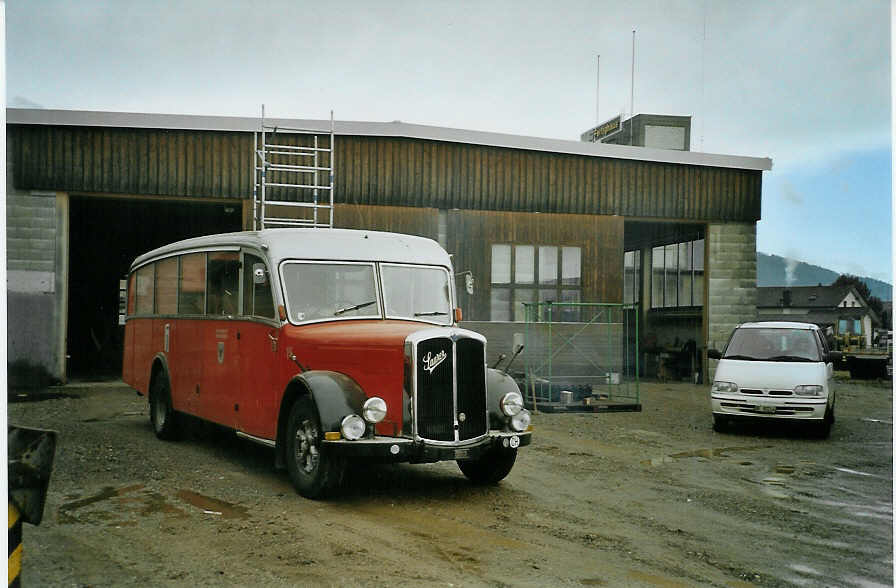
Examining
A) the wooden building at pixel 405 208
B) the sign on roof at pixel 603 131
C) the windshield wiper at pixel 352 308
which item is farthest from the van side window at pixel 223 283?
the sign on roof at pixel 603 131

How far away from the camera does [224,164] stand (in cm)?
1414

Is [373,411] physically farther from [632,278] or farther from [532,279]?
[632,278]

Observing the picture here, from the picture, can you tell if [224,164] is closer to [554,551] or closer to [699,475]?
[699,475]

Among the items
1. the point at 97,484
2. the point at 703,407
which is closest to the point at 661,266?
the point at 703,407

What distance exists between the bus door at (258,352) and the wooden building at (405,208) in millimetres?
3872

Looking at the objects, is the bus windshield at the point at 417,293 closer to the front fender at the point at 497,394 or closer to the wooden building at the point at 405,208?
the front fender at the point at 497,394

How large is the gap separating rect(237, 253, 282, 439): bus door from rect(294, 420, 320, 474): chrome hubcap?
1.41 feet

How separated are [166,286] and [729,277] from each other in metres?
12.5

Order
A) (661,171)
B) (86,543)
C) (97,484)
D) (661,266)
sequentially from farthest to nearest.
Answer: (661,266)
(661,171)
(97,484)
(86,543)

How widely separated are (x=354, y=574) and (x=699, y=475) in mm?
4465

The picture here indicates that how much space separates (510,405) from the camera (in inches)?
263

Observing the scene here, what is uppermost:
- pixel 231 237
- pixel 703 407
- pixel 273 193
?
pixel 273 193

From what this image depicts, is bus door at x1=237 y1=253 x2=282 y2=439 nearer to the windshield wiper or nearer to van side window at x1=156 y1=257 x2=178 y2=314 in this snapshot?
the windshield wiper

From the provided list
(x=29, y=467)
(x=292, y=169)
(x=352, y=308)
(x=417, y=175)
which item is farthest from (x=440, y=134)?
(x=29, y=467)
